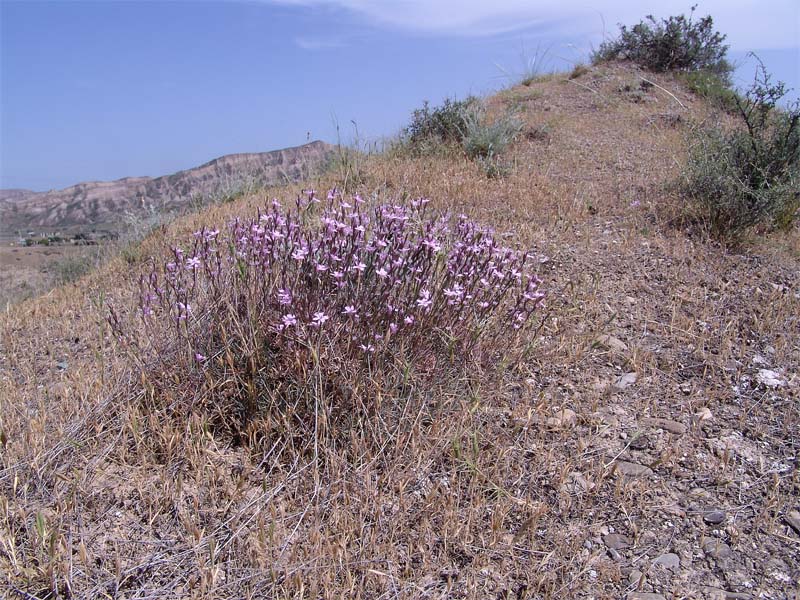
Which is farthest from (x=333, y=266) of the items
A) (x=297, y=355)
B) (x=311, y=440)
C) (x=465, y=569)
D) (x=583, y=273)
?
Answer: (x=583, y=273)

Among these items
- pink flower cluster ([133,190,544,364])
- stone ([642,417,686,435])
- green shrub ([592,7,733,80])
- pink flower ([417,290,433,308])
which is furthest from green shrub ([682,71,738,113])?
pink flower ([417,290,433,308])

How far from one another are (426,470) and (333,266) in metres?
0.96

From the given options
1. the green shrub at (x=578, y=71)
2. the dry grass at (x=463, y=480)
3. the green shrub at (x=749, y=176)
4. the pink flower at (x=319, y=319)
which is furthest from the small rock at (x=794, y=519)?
the green shrub at (x=578, y=71)

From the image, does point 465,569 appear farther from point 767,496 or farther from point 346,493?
point 767,496

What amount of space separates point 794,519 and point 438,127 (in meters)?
6.54

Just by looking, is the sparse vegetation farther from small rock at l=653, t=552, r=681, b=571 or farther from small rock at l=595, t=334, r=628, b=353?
small rock at l=653, t=552, r=681, b=571

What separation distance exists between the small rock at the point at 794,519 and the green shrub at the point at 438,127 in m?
5.84

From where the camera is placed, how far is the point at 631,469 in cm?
252

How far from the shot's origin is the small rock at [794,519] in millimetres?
2244

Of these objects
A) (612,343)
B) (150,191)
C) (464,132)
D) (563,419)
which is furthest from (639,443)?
(150,191)

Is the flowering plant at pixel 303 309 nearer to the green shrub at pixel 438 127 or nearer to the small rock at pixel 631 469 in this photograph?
the small rock at pixel 631 469

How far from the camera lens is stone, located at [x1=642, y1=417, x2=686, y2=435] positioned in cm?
277

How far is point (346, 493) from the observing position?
2.22 meters

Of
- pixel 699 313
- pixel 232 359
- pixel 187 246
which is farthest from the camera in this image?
pixel 187 246
